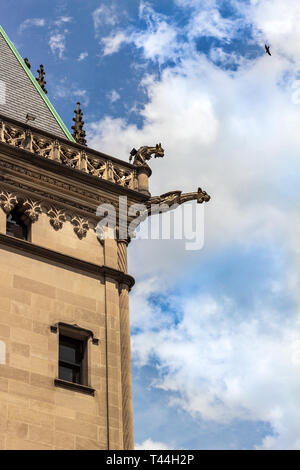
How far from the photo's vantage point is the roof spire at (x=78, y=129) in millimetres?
37125

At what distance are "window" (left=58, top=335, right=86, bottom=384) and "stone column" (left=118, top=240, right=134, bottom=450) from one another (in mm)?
1075

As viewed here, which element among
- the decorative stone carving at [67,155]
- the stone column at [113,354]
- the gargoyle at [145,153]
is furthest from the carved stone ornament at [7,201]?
the gargoyle at [145,153]

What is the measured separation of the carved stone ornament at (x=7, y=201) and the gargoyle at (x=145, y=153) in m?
4.78

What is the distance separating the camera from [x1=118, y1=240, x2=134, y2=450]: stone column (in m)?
30.0

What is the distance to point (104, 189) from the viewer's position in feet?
114

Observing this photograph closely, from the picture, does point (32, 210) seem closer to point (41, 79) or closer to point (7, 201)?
point (7, 201)

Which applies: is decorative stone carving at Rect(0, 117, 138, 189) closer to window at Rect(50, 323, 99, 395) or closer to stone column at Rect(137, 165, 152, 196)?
stone column at Rect(137, 165, 152, 196)

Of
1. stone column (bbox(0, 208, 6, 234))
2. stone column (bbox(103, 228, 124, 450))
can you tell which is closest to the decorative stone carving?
stone column (bbox(103, 228, 124, 450))

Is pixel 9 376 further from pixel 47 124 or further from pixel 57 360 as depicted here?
pixel 47 124

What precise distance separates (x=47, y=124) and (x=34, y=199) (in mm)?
4424

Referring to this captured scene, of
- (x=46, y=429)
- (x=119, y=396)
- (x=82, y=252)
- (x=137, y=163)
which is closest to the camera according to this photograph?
(x=46, y=429)

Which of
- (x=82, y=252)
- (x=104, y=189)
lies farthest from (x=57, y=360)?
(x=104, y=189)

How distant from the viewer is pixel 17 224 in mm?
32969

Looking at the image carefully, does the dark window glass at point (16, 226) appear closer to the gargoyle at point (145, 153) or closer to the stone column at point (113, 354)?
the stone column at point (113, 354)
